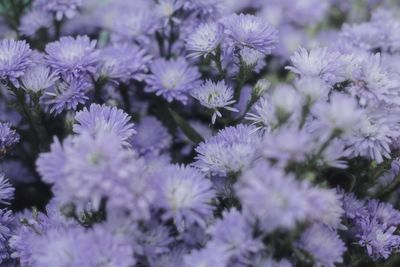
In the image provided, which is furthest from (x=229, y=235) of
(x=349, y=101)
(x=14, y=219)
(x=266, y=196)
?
(x=14, y=219)

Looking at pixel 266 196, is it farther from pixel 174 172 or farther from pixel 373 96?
pixel 373 96

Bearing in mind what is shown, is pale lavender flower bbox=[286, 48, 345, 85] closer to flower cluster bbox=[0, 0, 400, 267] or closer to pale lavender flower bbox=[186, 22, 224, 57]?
flower cluster bbox=[0, 0, 400, 267]

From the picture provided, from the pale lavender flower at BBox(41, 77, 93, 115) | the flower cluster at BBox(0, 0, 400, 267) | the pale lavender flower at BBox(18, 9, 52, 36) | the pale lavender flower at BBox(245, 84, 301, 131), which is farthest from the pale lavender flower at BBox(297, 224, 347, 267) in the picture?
Answer: the pale lavender flower at BBox(18, 9, 52, 36)

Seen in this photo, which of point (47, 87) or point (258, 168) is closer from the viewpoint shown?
point (258, 168)

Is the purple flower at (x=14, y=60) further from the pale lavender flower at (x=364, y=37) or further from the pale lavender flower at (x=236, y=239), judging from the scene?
the pale lavender flower at (x=364, y=37)

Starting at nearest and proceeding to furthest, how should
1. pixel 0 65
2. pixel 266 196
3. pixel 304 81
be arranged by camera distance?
pixel 266 196 < pixel 304 81 < pixel 0 65

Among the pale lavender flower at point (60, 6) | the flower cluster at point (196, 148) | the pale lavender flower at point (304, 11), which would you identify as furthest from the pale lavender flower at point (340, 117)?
the pale lavender flower at point (304, 11)

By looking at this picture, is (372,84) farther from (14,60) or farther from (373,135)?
(14,60)
